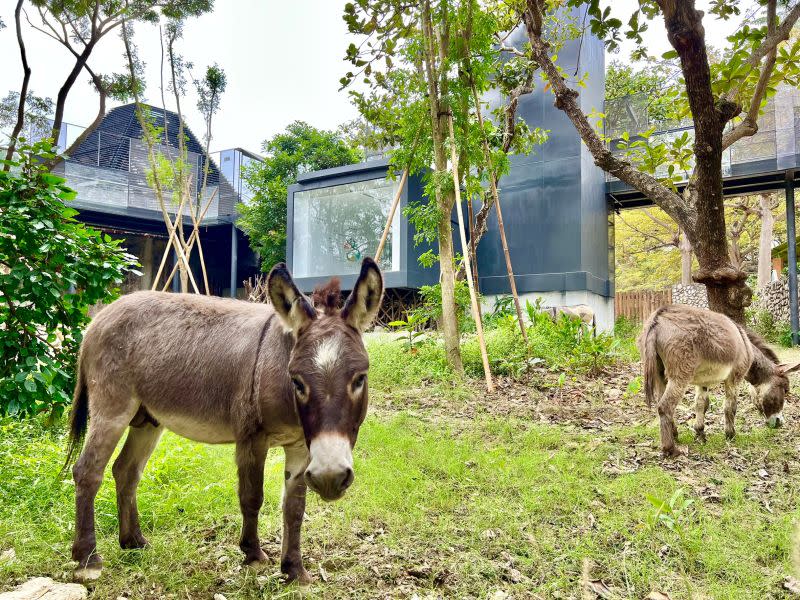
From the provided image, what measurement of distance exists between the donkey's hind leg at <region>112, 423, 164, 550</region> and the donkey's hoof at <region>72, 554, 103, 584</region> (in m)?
0.32

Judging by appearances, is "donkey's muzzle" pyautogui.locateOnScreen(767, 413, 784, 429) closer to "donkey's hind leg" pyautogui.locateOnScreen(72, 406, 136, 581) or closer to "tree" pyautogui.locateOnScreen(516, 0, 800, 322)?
"tree" pyautogui.locateOnScreen(516, 0, 800, 322)

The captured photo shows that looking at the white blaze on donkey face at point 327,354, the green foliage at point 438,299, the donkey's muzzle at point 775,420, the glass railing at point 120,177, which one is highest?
the glass railing at point 120,177

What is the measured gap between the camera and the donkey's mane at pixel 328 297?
2736mm

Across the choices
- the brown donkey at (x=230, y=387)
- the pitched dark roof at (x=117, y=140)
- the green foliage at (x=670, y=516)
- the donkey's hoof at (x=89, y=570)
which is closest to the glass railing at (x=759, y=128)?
the green foliage at (x=670, y=516)

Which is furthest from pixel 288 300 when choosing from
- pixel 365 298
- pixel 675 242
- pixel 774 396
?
pixel 675 242

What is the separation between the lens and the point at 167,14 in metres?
12.0

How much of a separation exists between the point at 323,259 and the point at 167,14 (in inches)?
267

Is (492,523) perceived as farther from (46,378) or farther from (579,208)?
(579,208)

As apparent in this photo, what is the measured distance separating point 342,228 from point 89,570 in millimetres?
Result: 12643

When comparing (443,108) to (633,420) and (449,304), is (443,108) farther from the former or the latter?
(633,420)

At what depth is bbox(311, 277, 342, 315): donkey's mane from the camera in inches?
108

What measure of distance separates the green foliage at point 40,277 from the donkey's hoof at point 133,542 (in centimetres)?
141

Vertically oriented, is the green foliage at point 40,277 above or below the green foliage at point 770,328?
above

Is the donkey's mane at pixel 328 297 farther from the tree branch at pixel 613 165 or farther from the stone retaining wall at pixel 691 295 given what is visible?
the stone retaining wall at pixel 691 295
